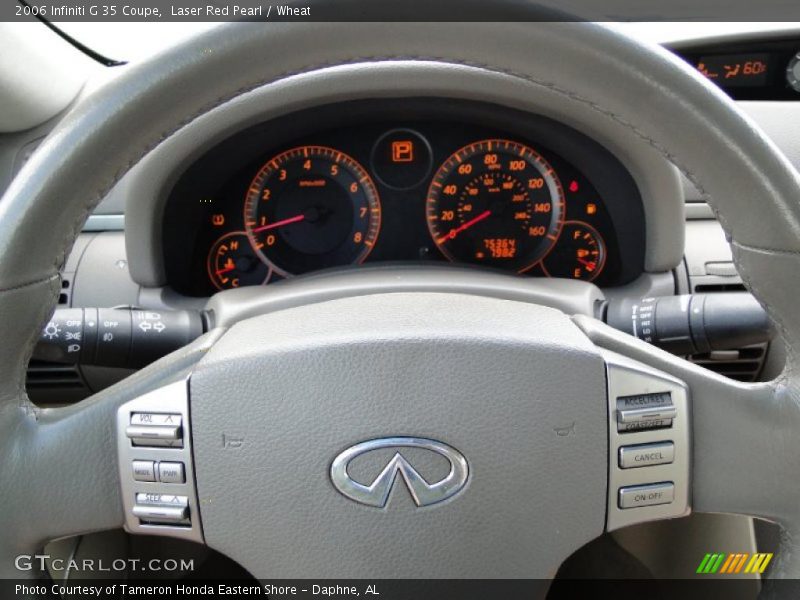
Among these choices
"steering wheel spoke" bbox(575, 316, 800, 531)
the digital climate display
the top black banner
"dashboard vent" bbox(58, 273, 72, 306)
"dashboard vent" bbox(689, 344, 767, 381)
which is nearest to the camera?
the top black banner

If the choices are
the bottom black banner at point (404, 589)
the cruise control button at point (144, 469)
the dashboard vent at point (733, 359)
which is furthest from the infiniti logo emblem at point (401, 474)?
the dashboard vent at point (733, 359)

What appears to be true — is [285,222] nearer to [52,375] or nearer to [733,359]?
→ [52,375]

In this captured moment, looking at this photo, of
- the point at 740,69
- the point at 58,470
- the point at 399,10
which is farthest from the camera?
the point at 740,69

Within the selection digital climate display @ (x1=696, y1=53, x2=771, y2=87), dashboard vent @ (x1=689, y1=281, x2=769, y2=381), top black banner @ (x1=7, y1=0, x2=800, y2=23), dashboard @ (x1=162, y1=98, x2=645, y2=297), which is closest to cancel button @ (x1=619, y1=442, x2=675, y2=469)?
top black banner @ (x1=7, y1=0, x2=800, y2=23)

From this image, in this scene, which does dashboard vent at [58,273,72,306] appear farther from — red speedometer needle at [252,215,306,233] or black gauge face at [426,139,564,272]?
black gauge face at [426,139,564,272]

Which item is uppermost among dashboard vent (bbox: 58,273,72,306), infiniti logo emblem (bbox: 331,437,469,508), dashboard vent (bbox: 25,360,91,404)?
dashboard vent (bbox: 58,273,72,306)

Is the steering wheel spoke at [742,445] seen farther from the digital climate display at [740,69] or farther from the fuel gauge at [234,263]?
the digital climate display at [740,69]

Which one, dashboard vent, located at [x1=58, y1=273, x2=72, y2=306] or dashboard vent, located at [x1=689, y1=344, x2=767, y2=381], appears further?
dashboard vent, located at [x1=58, y1=273, x2=72, y2=306]

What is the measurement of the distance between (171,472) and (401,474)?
0.94 ft

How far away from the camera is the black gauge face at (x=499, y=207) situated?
207cm

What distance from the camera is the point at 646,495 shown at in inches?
39.8

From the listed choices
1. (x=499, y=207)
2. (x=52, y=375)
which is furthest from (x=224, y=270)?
(x=499, y=207)

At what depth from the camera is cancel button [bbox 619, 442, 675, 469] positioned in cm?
99

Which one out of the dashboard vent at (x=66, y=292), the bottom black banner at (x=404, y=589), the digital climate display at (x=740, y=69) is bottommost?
the bottom black banner at (x=404, y=589)
